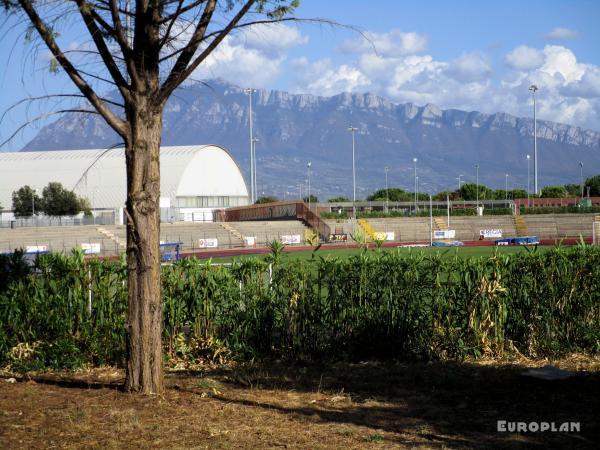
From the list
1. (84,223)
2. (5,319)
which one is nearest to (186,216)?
(84,223)

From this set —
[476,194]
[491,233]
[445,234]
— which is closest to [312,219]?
[445,234]

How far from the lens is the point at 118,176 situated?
91000 millimetres

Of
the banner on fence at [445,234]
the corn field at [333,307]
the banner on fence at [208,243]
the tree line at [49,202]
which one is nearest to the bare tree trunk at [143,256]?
the corn field at [333,307]

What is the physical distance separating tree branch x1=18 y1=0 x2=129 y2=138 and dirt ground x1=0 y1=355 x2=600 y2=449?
3021 millimetres

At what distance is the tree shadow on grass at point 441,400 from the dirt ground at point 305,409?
0.04ft

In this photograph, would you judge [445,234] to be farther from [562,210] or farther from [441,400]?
[441,400]

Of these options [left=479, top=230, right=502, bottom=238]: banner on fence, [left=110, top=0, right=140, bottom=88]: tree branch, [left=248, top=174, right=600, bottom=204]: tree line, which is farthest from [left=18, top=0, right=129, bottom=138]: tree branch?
[left=248, top=174, right=600, bottom=204]: tree line

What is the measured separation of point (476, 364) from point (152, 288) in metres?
4.63

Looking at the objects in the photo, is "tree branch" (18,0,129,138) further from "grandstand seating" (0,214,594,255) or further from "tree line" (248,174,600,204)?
"tree line" (248,174,600,204)

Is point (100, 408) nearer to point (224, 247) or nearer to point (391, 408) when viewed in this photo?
point (391, 408)

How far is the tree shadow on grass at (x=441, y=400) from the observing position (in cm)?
702

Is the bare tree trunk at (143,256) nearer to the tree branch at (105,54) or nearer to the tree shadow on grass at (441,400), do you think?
the tree branch at (105,54)

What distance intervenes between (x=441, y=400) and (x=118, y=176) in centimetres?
8608

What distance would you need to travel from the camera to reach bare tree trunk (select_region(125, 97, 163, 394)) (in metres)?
8.51
